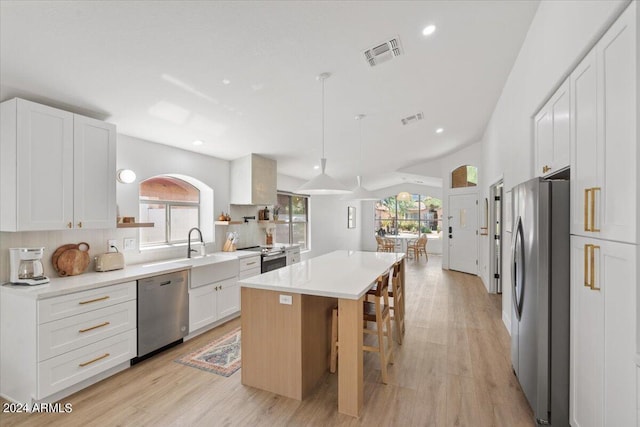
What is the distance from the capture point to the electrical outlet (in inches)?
128

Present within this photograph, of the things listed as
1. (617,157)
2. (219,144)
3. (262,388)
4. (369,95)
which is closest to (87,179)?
(219,144)

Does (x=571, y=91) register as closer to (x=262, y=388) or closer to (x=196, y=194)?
(x=262, y=388)

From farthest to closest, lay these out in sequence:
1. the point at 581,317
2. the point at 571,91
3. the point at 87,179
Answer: the point at 87,179
the point at 571,91
the point at 581,317

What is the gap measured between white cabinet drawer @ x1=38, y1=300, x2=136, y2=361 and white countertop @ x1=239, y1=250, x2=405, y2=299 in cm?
103

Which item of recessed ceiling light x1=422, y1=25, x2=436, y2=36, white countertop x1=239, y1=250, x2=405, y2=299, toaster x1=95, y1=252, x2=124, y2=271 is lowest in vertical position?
white countertop x1=239, y1=250, x2=405, y2=299

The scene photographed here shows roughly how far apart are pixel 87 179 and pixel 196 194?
73.0 inches

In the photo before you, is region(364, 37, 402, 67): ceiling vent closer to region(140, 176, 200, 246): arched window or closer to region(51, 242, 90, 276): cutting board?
region(140, 176, 200, 246): arched window

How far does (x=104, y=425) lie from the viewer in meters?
1.96

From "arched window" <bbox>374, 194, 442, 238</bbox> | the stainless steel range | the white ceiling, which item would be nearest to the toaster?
the white ceiling

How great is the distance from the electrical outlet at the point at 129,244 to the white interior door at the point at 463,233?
256 inches

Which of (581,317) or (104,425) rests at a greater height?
(581,317)

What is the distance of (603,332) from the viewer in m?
1.44

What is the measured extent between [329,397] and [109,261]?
7.98 ft

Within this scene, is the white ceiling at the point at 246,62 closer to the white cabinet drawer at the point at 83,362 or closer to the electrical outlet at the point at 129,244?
the electrical outlet at the point at 129,244
